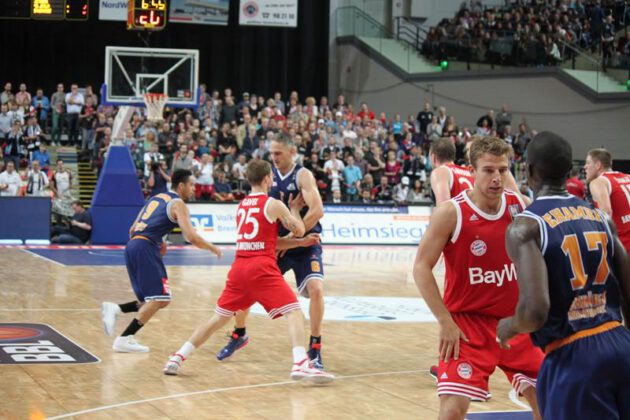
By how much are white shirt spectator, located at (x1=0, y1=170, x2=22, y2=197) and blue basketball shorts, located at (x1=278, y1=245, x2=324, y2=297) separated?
14669 millimetres

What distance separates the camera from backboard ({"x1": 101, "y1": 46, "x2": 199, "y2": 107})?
21.6m

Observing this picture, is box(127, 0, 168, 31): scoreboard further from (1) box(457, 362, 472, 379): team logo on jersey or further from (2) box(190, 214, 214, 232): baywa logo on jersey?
(1) box(457, 362, 472, 379): team logo on jersey

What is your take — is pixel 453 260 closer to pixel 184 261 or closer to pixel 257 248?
pixel 257 248

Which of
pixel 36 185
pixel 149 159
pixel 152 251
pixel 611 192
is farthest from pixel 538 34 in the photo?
pixel 152 251

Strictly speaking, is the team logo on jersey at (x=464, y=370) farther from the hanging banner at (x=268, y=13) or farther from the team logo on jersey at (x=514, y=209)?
the hanging banner at (x=268, y=13)

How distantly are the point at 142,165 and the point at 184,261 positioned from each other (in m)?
5.85

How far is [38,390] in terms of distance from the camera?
763 cm

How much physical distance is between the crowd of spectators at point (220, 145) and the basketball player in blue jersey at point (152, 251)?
43.5 ft

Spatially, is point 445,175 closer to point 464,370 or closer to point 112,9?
point 464,370

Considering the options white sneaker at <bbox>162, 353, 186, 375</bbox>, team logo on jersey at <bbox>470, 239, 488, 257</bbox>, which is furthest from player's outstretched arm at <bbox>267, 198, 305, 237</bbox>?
team logo on jersey at <bbox>470, 239, 488, 257</bbox>

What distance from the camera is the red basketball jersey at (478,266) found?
17.8ft

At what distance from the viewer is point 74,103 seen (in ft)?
86.9

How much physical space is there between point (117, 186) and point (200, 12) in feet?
37.5

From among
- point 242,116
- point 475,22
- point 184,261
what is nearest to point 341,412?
point 184,261
